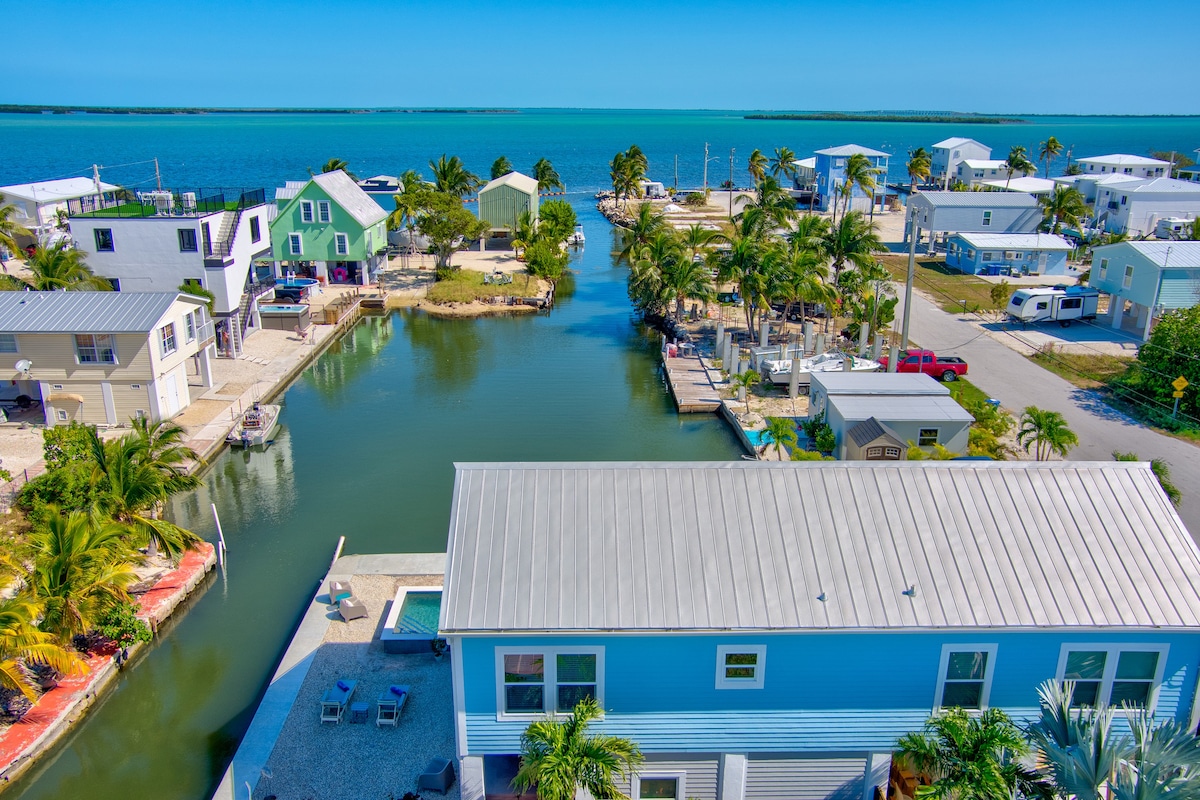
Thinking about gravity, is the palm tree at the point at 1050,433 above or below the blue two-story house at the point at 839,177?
below

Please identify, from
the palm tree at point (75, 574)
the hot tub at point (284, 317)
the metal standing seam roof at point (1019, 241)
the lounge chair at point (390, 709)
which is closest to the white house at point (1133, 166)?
the metal standing seam roof at point (1019, 241)

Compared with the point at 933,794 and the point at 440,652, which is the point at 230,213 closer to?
the point at 440,652

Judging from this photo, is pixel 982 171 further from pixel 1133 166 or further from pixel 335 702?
pixel 335 702

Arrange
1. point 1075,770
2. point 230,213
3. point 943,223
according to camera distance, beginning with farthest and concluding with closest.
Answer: point 943,223 < point 230,213 < point 1075,770

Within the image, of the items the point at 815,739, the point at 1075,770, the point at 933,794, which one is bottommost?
the point at 815,739

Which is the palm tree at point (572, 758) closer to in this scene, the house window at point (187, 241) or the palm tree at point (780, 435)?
the palm tree at point (780, 435)

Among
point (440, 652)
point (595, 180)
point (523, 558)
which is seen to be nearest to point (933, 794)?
point (523, 558)

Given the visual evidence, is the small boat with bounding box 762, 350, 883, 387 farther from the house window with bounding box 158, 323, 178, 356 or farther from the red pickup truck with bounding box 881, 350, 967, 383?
the house window with bounding box 158, 323, 178, 356
